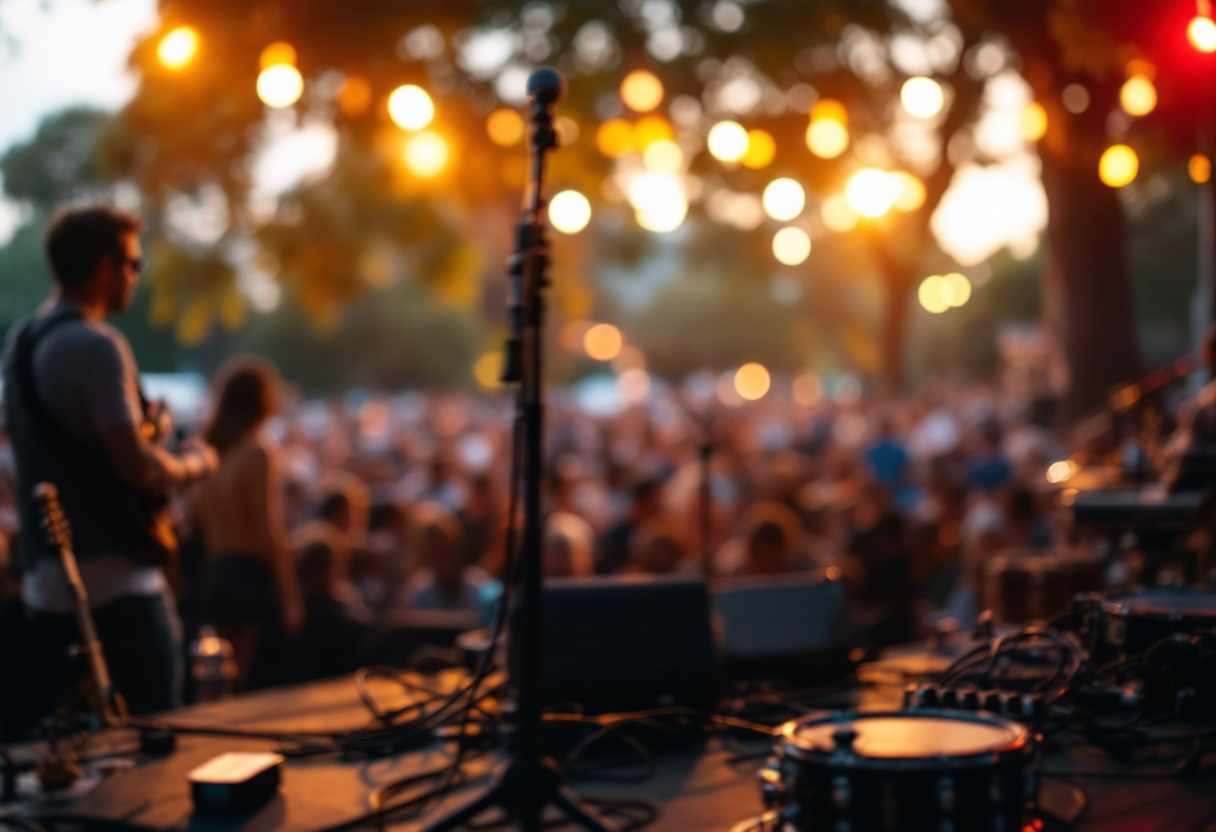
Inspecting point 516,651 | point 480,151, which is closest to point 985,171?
point 480,151

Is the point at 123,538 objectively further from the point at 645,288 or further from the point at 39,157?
the point at 645,288

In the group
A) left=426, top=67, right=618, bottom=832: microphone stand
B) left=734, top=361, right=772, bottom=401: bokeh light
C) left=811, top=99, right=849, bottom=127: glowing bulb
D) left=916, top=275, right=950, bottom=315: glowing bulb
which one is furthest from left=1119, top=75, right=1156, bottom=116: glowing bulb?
left=734, top=361, right=772, bottom=401: bokeh light

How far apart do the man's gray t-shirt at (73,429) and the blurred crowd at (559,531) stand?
33 centimetres

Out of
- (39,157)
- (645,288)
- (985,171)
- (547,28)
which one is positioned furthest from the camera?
(645,288)

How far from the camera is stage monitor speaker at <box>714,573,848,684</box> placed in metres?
3.85

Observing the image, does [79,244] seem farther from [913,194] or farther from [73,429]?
[913,194]

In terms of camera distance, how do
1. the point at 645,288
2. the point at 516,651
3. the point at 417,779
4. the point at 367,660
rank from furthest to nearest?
the point at 645,288 → the point at 367,660 → the point at 516,651 → the point at 417,779

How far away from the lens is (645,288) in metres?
112

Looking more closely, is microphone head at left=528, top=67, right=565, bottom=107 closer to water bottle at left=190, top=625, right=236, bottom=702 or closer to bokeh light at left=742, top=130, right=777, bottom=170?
water bottle at left=190, top=625, right=236, bottom=702

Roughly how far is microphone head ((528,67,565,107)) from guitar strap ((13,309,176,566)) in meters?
1.51

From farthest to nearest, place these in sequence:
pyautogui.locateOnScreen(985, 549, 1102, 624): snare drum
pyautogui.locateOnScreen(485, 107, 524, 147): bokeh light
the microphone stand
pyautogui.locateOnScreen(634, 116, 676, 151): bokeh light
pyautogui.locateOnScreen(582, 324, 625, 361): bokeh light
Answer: pyautogui.locateOnScreen(485, 107, 524, 147): bokeh light → pyautogui.locateOnScreen(634, 116, 676, 151): bokeh light → pyautogui.locateOnScreen(582, 324, 625, 361): bokeh light → pyautogui.locateOnScreen(985, 549, 1102, 624): snare drum → the microphone stand

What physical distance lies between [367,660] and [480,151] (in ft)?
21.4

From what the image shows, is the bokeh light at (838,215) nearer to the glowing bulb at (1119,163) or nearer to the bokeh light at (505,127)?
the bokeh light at (505,127)

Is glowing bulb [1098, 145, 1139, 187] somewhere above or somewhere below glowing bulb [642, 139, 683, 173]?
below
